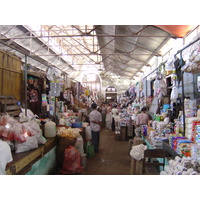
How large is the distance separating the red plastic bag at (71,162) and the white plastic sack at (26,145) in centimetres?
108

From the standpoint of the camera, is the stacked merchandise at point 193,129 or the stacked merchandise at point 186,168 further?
the stacked merchandise at point 193,129

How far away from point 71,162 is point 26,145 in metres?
1.40

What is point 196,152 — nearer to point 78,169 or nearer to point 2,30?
point 78,169

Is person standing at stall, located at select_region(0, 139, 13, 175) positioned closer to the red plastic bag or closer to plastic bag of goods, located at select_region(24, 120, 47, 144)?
plastic bag of goods, located at select_region(24, 120, 47, 144)

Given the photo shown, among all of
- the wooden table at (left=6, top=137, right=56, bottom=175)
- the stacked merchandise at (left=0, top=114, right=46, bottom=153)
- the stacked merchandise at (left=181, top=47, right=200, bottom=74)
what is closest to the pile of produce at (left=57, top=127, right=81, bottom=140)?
the wooden table at (left=6, top=137, right=56, bottom=175)

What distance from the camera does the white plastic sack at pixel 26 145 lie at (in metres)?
2.97

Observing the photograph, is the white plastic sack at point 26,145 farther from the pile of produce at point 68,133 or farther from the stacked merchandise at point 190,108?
the stacked merchandise at point 190,108

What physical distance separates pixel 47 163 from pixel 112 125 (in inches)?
326

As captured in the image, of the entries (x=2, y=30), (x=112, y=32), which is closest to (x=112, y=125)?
(x=112, y=32)

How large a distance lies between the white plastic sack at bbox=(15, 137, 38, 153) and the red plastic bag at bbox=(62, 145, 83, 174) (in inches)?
42.5

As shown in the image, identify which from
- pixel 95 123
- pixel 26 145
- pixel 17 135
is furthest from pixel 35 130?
pixel 95 123

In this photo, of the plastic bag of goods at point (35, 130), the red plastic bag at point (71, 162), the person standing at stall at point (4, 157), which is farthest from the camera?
the red plastic bag at point (71, 162)

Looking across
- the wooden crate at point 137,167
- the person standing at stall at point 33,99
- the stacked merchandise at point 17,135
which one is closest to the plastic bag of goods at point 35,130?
the stacked merchandise at point 17,135

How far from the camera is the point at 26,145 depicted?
305 cm
